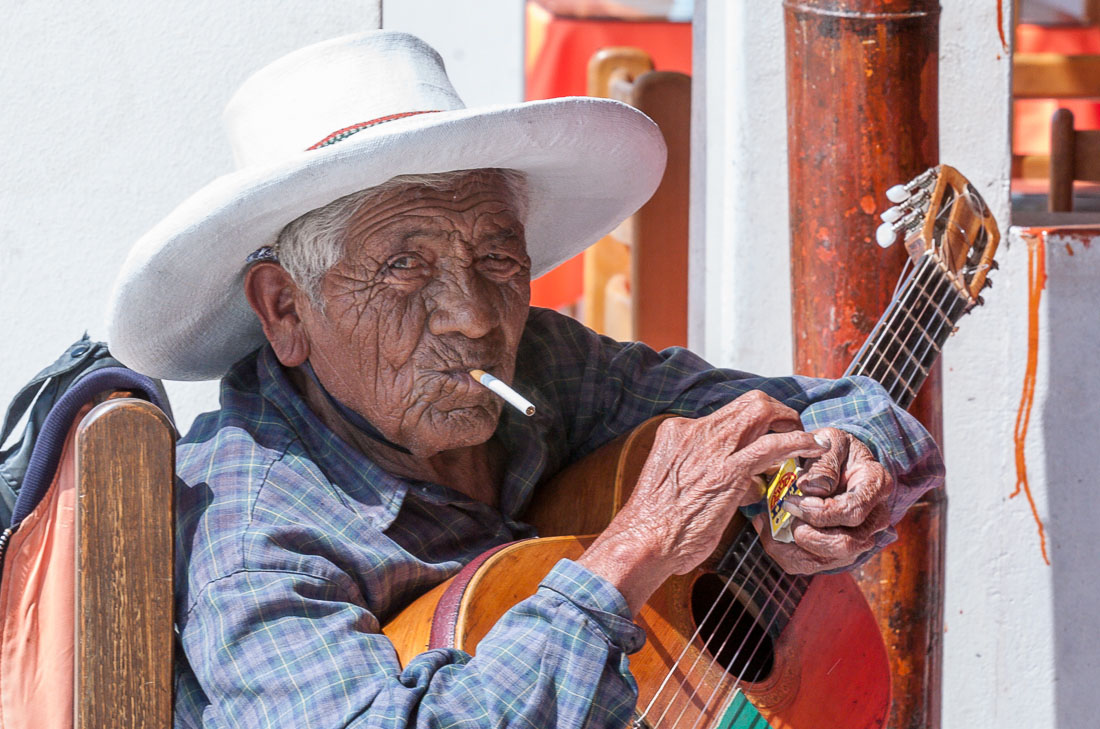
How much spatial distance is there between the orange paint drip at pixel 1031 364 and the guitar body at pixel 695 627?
849 mm

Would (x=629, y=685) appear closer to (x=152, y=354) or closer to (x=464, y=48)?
(x=152, y=354)

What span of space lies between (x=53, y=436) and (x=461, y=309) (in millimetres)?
520

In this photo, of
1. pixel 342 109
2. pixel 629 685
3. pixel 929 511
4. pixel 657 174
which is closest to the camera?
pixel 629 685

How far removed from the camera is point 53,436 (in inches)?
59.7

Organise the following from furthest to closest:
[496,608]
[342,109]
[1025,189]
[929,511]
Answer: [1025,189] → [929,511] → [342,109] → [496,608]

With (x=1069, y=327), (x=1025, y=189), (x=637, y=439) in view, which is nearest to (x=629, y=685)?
(x=637, y=439)

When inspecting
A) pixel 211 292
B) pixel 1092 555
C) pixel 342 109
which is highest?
pixel 342 109

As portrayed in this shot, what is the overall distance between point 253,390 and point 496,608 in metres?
0.50

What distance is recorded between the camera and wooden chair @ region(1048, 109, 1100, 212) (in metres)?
3.21

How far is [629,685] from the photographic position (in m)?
1.45

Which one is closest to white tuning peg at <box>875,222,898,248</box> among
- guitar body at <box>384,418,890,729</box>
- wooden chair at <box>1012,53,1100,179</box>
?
guitar body at <box>384,418,890,729</box>

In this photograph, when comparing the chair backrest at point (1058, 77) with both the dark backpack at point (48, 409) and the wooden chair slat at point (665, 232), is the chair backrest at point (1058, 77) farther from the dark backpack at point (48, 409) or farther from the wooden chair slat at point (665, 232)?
the dark backpack at point (48, 409)

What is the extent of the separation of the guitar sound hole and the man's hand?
0.25 feet

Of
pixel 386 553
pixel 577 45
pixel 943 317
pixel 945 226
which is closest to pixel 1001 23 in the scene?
pixel 945 226
